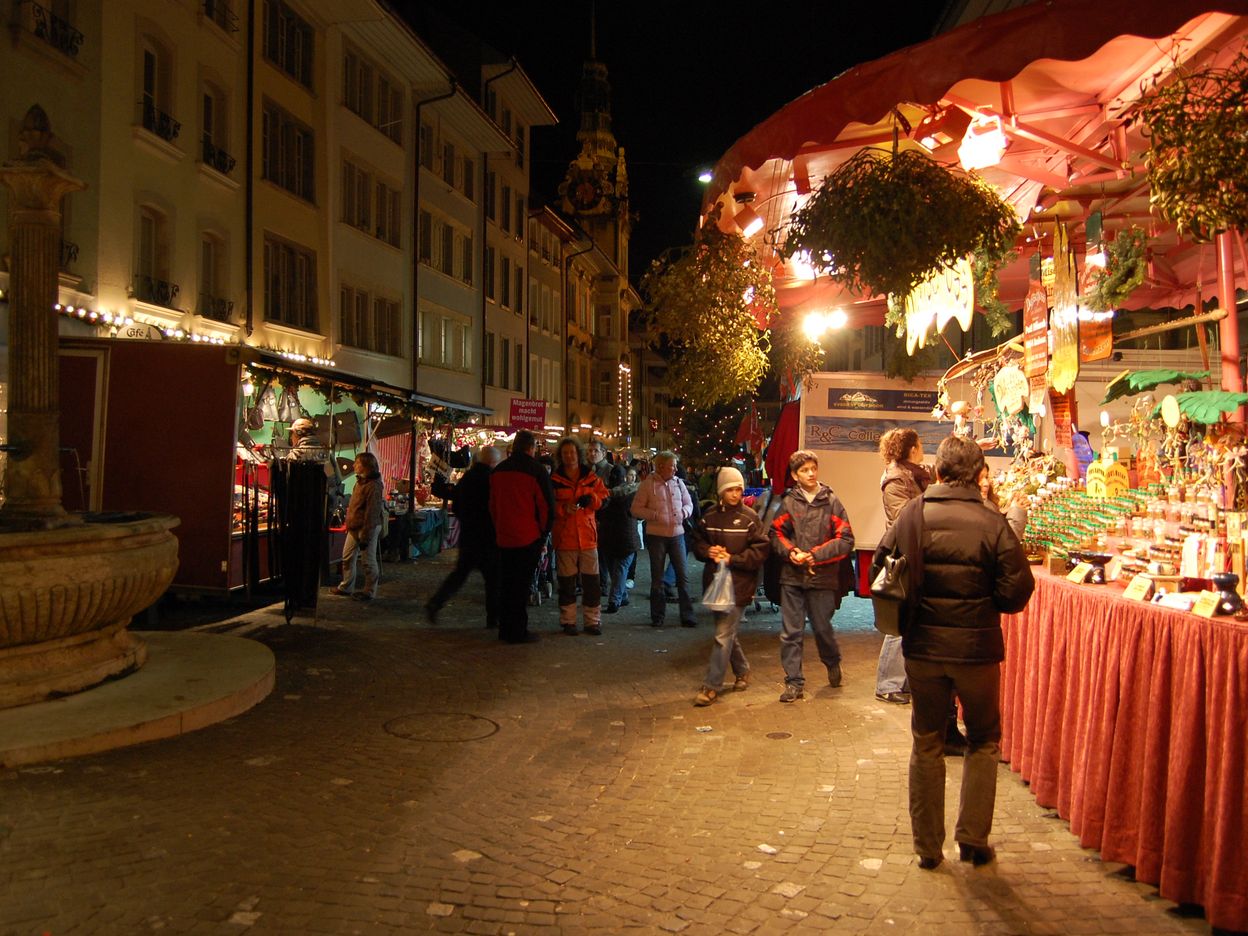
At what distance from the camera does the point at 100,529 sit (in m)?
6.82

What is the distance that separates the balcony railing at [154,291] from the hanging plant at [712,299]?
11.0 metres

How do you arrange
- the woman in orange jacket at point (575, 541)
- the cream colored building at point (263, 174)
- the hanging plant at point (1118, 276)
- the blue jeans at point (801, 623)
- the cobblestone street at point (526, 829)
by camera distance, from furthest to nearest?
the cream colored building at point (263, 174) → the woman in orange jacket at point (575, 541) → the blue jeans at point (801, 623) → the hanging plant at point (1118, 276) → the cobblestone street at point (526, 829)

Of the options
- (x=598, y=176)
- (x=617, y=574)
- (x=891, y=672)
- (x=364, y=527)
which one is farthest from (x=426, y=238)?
(x=598, y=176)

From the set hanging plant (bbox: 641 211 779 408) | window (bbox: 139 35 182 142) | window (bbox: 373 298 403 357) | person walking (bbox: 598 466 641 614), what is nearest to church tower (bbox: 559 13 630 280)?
window (bbox: 373 298 403 357)

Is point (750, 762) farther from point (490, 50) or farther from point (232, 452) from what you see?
point (490, 50)

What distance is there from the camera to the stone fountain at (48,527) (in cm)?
664

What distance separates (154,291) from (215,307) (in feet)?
6.94

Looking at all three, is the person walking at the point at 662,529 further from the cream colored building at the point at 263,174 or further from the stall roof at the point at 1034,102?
the cream colored building at the point at 263,174

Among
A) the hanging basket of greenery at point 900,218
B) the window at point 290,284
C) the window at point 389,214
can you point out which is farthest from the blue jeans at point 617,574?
the window at point 389,214

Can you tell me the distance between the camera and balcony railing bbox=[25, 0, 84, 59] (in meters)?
13.5

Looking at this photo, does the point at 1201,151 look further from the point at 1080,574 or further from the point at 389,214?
the point at 389,214

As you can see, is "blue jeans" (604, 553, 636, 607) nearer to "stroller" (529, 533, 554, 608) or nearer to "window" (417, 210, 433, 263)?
"stroller" (529, 533, 554, 608)

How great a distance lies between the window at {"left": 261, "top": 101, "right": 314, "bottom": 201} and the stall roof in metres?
14.9

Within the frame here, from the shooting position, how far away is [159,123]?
16578 millimetres
